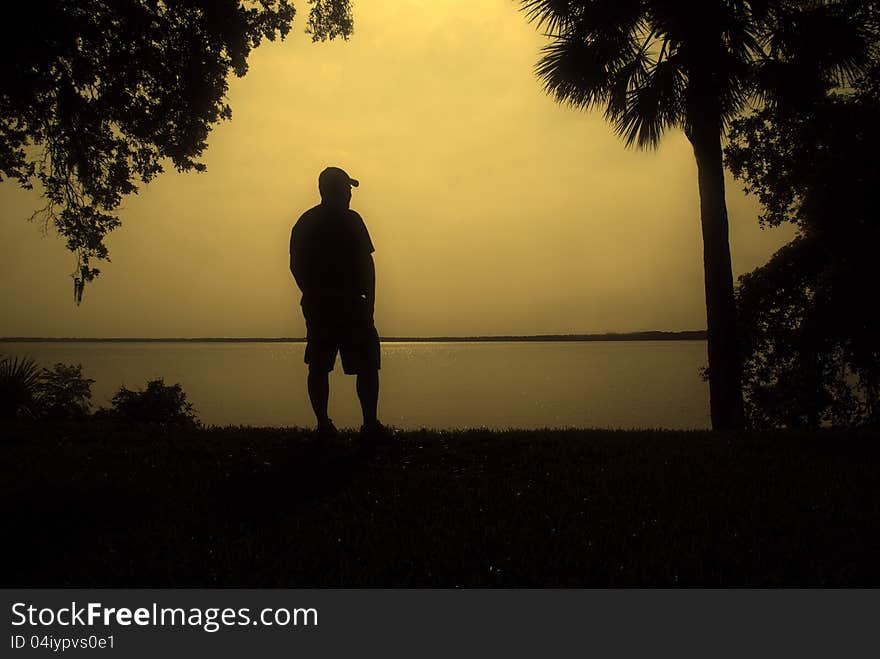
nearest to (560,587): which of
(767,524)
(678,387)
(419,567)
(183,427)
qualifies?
(419,567)

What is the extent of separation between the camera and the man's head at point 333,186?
592cm

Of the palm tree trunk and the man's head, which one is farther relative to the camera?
the palm tree trunk

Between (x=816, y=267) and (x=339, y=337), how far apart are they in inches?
436

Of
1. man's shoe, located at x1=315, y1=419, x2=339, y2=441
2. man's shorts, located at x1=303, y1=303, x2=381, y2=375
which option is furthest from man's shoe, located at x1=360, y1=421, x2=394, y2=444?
man's shorts, located at x1=303, y1=303, x2=381, y2=375

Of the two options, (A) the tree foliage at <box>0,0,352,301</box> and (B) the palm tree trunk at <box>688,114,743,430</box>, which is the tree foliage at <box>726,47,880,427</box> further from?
(A) the tree foliage at <box>0,0,352,301</box>

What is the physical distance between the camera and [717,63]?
8.95 m

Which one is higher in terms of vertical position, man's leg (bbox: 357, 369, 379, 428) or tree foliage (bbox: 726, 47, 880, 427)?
tree foliage (bbox: 726, 47, 880, 427)

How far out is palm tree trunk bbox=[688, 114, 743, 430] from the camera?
902cm

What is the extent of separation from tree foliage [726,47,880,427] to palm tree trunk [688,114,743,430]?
→ 6.28 ft

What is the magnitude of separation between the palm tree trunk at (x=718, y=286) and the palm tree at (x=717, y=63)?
0.02 meters

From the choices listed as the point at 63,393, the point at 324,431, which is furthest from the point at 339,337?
the point at 63,393

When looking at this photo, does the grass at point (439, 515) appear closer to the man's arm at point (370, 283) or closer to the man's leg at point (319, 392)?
the man's leg at point (319, 392)

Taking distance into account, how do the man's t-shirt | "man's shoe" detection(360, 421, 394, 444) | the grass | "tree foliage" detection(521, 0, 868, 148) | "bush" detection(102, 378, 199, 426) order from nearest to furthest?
1. the grass
2. the man's t-shirt
3. "man's shoe" detection(360, 421, 394, 444)
4. "tree foliage" detection(521, 0, 868, 148)
5. "bush" detection(102, 378, 199, 426)

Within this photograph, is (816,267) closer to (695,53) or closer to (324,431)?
(695,53)
